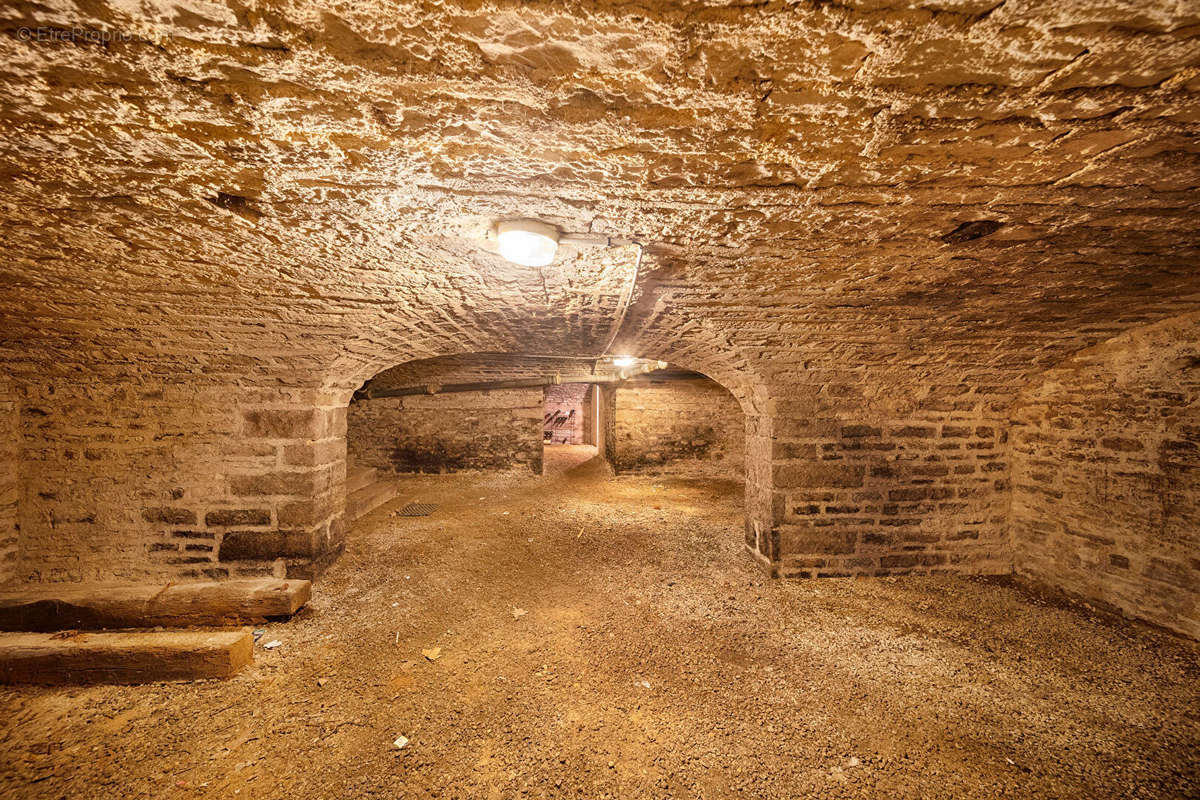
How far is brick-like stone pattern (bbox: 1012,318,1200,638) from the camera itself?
290 centimetres

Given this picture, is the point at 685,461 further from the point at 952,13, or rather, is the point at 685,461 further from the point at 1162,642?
the point at 952,13

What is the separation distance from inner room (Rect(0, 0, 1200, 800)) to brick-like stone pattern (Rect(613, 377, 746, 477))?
389 cm

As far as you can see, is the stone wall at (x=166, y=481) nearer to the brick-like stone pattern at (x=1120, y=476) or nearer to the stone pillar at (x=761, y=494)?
the stone pillar at (x=761, y=494)

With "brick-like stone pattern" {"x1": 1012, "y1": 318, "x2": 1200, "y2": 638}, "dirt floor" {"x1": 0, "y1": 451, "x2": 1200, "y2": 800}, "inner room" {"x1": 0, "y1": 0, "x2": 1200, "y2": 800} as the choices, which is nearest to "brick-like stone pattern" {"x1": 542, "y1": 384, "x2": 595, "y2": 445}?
"inner room" {"x1": 0, "y1": 0, "x2": 1200, "y2": 800}

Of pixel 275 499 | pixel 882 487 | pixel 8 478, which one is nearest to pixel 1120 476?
pixel 882 487

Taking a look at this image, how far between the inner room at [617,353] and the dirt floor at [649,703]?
0.08ft

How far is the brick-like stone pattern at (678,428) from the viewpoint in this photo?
8656 millimetres

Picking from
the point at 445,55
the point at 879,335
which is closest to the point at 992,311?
the point at 879,335

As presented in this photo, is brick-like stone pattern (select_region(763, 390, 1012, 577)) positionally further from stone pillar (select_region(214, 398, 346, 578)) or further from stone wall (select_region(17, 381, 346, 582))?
stone wall (select_region(17, 381, 346, 582))

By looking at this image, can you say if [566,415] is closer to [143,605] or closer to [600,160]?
[143,605]

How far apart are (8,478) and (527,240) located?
458cm

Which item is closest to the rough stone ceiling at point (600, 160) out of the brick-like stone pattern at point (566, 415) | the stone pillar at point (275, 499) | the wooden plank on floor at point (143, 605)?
the stone pillar at point (275, 499)

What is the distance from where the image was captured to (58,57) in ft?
3.37

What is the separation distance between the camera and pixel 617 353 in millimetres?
4465
